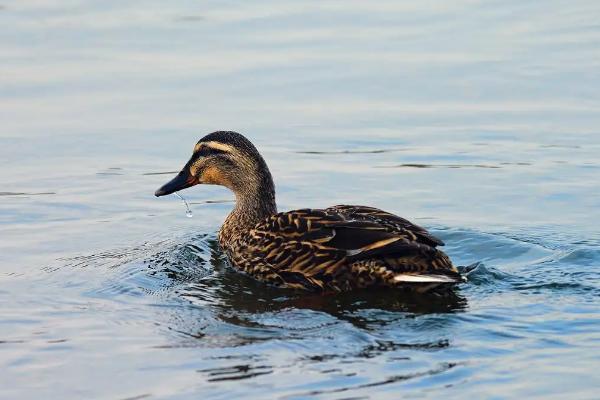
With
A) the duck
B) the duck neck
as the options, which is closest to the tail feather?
the duck

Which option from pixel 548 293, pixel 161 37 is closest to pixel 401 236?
pixel 548 293

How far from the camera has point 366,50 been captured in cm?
1750

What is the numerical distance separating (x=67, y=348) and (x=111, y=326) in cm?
58

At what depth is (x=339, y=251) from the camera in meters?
10.7

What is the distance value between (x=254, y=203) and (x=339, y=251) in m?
1.95

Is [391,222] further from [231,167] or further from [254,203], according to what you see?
[231,167]

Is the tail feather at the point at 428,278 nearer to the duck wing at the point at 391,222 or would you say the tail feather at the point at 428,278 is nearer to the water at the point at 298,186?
the water at the point at 298,186

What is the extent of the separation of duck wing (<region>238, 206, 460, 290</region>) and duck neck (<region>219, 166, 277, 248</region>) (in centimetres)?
91

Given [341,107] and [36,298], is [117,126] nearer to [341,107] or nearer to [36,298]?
[341,107]

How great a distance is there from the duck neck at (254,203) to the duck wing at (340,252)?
91cm

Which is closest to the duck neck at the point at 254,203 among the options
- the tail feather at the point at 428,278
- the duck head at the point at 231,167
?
the duck head at the point at 231,167

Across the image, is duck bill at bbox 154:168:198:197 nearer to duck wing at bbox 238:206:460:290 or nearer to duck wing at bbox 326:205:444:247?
duck wing at bbox 238:206:460:290

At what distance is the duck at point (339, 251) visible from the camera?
410 inches

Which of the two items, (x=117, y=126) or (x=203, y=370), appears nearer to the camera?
(x=203, y=370)
